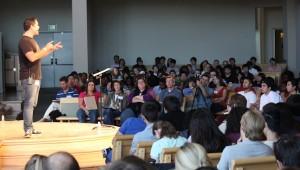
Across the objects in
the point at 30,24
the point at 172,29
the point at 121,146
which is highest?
the point at 172,29

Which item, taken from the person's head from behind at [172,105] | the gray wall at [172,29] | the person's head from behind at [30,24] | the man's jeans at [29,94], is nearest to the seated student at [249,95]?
the person's head from behind at [172,105]

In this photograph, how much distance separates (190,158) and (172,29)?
15.2 meters

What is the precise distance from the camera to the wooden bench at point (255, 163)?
12.2 ft

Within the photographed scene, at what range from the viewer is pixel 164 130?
16.9 feet

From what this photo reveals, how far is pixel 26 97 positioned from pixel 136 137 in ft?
5.29

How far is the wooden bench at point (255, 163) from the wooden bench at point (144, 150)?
153cm

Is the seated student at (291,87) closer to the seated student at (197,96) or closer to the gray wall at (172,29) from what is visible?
the seated student at (197,96)

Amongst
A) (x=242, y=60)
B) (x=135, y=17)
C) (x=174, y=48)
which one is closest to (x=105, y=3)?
(x=135, y=17)

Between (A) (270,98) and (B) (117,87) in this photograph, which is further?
(B) (117,87)

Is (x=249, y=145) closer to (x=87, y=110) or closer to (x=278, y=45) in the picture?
(x=87, y=110)

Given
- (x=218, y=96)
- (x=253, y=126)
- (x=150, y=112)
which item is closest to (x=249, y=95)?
(x=218, y=96)

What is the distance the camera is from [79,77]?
11.7 metres

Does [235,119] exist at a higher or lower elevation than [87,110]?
higher

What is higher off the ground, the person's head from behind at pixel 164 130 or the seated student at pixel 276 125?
the seated student at pixel 276 125
